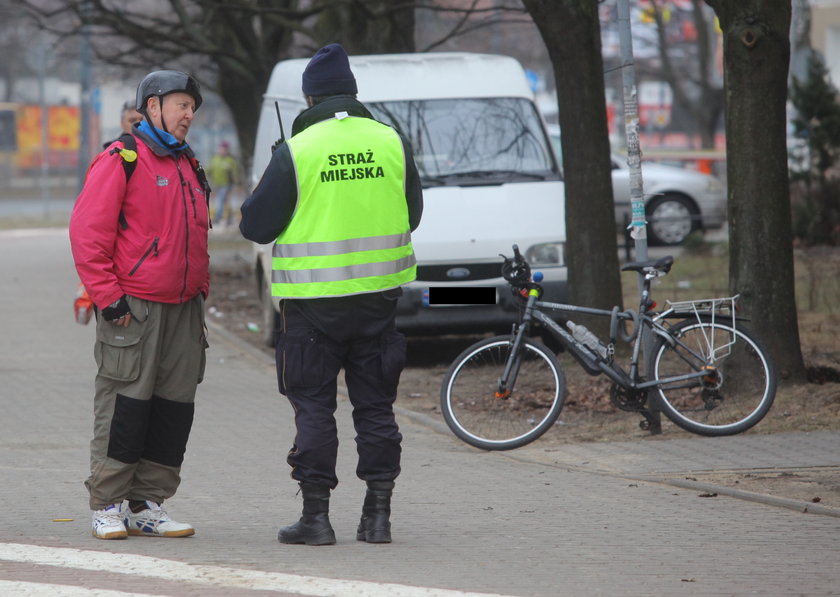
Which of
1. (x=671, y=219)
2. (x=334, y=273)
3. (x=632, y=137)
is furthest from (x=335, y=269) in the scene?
(x=671, y=219)

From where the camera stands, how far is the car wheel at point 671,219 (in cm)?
2239

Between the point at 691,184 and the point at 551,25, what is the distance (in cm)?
1298

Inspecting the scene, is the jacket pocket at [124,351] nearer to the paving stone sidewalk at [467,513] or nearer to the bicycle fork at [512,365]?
the paving stone sidewalk at [467,513]

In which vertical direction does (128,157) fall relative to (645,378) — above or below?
above

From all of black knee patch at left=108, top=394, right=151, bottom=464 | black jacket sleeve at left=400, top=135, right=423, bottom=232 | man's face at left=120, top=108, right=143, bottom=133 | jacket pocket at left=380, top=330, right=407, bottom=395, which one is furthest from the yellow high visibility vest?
man's face at left=120, top=108, right=143, bottom=133

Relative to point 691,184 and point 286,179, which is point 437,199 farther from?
point 691,184

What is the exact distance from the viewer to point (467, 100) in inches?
488

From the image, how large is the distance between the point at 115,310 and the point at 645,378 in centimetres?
382

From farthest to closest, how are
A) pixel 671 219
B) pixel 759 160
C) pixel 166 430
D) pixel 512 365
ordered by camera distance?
pixel 671 219 → pixel 759 160 → pixel 512 365 → pixel 166 430

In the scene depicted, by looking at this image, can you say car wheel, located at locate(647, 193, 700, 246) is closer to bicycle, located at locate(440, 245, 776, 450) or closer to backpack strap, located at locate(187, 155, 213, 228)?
bicycle, located at locate(440, 245, 776, 450)

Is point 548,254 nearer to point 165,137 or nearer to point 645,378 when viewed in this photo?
point 645,378

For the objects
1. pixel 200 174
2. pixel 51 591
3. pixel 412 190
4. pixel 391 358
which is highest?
pixel 200 174

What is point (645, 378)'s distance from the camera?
8.47 metres

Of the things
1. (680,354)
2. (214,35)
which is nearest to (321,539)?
(680,354)
